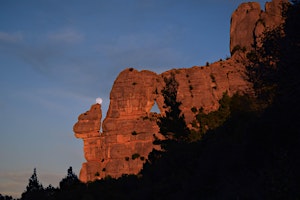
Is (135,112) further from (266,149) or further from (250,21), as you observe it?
(266,149)

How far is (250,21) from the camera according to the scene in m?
94.8

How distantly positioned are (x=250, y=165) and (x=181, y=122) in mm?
34526

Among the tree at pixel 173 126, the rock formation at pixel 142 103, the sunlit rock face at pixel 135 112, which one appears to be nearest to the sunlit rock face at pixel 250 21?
the rock formation at pixel 142 103

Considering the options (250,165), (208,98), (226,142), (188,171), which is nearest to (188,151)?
(188,171)

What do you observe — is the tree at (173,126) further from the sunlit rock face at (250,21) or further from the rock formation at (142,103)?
the sunlit rock face at (250,21)

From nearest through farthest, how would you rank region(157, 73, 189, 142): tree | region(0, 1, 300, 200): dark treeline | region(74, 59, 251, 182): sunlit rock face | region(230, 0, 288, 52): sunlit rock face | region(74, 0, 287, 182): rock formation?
1. region(0, 1, 300, 200): dark treeline
2. region(157, 73, 189, 142): tree
3. region(74, 59, 251, 182): sunlit rock face
4. region(74, 0, 287, 182): rock formation
5. region(230, 0, 288, 52): sunlit rock face

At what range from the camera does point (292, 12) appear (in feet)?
72.2

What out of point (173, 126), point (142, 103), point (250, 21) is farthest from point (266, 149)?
point (250, 21)

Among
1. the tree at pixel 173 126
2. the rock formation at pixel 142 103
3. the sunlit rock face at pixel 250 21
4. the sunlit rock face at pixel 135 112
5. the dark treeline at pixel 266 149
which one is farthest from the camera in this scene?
the sunlit rock face at pixel 250 21

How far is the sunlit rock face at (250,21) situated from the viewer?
90625 millimetres

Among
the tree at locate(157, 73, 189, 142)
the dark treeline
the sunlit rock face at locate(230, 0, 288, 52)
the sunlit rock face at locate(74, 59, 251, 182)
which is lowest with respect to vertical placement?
the dark treeline

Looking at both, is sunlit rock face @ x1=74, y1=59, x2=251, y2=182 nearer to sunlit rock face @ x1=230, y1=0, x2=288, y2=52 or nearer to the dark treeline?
sunlit rock face @ x1=230, y1=0, x2=288, y2=52

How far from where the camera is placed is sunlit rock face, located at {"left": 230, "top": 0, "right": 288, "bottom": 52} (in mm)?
90625

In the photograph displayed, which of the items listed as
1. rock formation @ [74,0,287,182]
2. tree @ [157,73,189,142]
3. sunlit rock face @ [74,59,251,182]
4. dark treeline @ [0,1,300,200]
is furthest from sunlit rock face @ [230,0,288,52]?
dark treeline @ [0,1,300,200]
